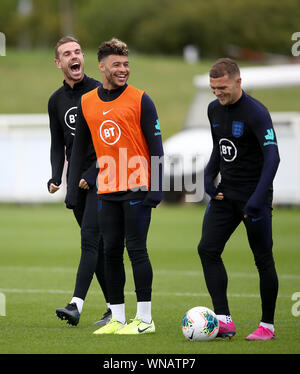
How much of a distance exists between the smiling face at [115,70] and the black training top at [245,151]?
770 millimetres

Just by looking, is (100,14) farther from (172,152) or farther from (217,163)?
A: (217,163)

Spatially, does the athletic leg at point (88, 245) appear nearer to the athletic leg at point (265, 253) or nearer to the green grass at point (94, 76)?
the athletic leg at point (265, 253)

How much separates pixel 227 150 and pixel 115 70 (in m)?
1.13

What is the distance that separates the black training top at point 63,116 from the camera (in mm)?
8805

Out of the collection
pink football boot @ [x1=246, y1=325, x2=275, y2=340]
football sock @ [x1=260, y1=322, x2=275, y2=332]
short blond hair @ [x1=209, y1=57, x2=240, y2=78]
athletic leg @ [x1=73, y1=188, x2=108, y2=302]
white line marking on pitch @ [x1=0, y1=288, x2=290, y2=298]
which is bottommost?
white line marking on pitch @ [x1=0, y1=288, x2=290, y2=298]

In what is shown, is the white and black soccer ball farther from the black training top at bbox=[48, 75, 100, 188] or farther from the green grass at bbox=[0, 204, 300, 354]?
the black training top at bbox=[48, 75, 100, 188]

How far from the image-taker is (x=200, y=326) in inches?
298

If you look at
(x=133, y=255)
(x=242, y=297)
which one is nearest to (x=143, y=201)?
(x=133, y=255)

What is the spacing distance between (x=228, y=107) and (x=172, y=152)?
17.0m

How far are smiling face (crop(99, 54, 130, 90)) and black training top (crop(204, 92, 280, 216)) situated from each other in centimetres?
77

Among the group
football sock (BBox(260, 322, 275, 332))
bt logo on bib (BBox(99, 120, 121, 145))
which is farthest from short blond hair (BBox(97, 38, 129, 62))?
football sock (BBox(260, 322, 275, 332))

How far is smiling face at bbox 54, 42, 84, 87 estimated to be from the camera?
8.65 metres

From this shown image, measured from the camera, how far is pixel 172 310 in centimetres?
959

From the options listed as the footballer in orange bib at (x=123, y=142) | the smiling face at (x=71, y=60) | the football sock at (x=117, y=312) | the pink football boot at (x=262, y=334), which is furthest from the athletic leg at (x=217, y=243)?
the smiling face at (x=71, y=60)
